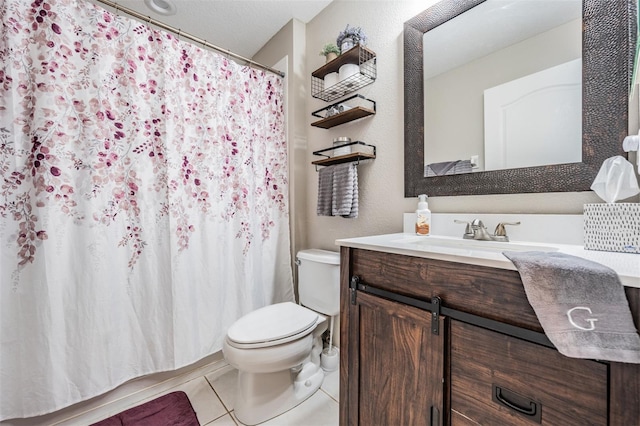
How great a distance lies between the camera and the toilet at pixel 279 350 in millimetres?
1194

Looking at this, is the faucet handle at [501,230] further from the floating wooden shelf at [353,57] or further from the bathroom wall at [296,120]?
the bathroom wall at [296,120]

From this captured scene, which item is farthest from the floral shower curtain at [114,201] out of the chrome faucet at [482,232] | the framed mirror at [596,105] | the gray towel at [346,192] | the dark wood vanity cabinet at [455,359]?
the framed mirror at [596,105]

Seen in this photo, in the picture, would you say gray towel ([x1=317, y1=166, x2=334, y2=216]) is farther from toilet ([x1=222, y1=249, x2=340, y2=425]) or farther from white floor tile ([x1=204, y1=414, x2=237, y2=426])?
white floor tile ([x1=204, y1=414, x2=237, y2=426])

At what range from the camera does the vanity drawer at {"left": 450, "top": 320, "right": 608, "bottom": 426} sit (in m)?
0.53

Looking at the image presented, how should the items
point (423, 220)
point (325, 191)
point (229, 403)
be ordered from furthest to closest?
point (325, 191) < point (229, 403) < point (423, 220)

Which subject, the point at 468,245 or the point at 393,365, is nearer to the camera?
the point at 393,365

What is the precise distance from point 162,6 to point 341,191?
166 cm

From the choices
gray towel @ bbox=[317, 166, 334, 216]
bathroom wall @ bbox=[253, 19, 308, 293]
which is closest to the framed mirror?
gray towel @ bbox=[317, 166, 334, 216]

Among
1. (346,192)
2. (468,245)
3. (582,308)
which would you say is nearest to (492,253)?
(582,308)

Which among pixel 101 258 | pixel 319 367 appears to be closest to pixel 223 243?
pixel 101 258

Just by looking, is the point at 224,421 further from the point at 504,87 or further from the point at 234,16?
the point at 234,16

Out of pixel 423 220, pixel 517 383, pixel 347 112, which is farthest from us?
pixel 347 112

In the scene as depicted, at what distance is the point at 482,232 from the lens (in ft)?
3.32

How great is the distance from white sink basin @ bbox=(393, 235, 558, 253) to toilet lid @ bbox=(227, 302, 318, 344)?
65 centimetres
